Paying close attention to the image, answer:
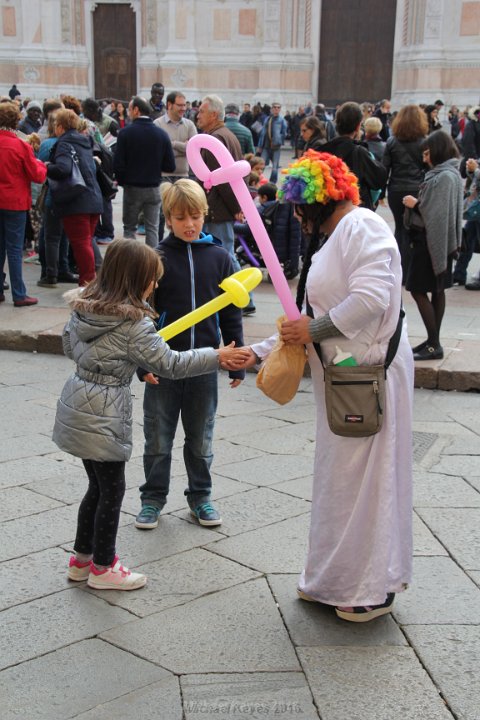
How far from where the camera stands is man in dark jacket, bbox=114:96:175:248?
885 cm

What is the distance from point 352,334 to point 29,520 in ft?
6.16

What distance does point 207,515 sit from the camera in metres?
4.19

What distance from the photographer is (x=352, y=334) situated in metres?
3.18

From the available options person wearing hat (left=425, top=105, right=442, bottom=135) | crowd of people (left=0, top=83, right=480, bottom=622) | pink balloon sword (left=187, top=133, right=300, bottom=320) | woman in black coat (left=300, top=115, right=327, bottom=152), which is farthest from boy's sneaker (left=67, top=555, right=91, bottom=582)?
person wearing hat (left=425, top=105, right=442, bottom=135)

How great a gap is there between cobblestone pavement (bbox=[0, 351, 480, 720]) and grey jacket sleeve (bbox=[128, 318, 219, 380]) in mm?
873

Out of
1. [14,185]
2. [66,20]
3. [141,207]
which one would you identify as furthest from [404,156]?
[66,20]

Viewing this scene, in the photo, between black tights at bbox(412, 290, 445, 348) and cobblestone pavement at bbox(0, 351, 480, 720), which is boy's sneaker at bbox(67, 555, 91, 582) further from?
black tights at bbox(412, 290, 445, 348)

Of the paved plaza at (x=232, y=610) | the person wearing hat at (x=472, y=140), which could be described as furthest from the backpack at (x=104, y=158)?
the person wearing hat at (x=472, y=140)

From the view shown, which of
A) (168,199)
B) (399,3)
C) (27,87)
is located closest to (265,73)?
(399,3)

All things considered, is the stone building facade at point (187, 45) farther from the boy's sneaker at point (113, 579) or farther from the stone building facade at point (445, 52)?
the boy's sneaker at point (113, 579)

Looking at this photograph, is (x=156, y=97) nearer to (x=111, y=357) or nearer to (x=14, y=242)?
(x=14, y=242)

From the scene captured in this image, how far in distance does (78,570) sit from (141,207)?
599 centimetres

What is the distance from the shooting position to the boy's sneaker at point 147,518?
4148mm

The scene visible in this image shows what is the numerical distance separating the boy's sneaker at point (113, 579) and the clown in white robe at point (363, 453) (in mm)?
745
